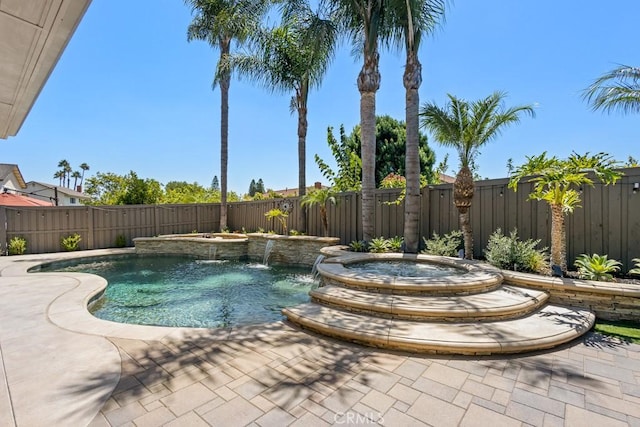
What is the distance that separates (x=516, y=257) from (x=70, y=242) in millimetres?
15028

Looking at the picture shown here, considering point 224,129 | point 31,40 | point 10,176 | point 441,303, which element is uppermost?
point 224,129

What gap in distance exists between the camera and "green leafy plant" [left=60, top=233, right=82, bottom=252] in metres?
Answer: 11.4

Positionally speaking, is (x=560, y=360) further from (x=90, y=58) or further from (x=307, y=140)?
(x=90, y=58)

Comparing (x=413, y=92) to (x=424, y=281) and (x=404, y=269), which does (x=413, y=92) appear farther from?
(x=424, y=281)

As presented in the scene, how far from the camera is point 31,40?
1726 millimetres

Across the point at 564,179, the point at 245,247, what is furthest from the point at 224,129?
the point at 564,179

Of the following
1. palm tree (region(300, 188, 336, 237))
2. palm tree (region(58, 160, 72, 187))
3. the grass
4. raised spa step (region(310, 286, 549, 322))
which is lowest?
the grass

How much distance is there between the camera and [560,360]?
2.94 m

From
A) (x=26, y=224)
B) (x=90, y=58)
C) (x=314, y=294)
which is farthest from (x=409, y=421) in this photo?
(x=26, y=224)

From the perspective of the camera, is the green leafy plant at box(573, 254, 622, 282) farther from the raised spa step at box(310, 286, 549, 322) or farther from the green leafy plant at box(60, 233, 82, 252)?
the green leafy plant at box(60, 233, 82, 252)

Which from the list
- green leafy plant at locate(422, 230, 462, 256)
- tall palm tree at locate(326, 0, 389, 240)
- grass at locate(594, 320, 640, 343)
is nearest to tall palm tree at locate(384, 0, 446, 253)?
green leafy plant at locate(422, 230, 462, 256)

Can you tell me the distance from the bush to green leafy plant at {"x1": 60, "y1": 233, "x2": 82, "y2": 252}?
1458 cm

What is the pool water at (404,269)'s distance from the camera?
5.39 m

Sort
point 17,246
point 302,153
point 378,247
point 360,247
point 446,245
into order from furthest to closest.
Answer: point 302,153, point 17,246, point 360,247, point 378,247, point 446,245
